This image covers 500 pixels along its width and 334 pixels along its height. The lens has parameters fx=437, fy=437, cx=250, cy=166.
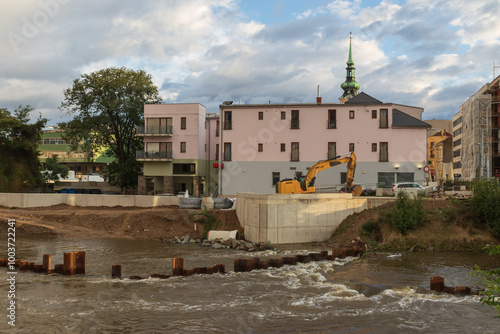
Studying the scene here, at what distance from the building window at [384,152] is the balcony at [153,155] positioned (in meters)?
24.9

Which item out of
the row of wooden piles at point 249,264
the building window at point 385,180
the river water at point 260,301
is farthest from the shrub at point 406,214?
the building window at point 385,180

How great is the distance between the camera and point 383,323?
14805 millimetres

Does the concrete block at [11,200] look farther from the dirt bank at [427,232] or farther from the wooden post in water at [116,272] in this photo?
the dirt bank at [427,232]

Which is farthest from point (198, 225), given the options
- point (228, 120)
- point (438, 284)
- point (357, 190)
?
point (438, 284)

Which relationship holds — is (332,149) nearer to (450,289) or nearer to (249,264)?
(249,264)

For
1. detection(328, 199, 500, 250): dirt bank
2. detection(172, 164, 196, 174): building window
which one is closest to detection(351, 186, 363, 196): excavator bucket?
detection(328, 199, 500, 250): dirt bank

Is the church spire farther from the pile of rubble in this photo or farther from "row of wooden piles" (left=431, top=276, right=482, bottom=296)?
"row of wooden piles" (left=431, top=276, right=482, bottom=296)

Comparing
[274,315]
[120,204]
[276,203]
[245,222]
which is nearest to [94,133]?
[120,204]

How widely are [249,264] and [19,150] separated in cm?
4272

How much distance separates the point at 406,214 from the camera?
2994cm

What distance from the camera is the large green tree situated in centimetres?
5169

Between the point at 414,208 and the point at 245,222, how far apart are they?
40.5ft

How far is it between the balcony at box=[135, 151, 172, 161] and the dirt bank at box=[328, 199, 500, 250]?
1101 inches

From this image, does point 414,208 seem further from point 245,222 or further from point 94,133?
point 94,133
